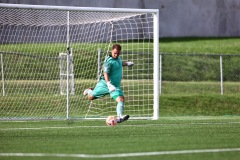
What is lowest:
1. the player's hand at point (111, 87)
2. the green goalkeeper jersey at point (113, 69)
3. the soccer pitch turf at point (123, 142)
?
the soccer pitch turf at point (123, 142)

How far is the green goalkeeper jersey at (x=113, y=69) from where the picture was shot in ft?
55.3

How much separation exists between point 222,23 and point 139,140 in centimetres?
2779

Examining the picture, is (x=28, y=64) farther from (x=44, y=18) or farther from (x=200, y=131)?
(x=200, y=131)

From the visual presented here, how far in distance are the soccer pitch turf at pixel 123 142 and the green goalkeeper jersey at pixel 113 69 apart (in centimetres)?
158

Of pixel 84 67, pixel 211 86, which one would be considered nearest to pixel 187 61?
pixel 211 86

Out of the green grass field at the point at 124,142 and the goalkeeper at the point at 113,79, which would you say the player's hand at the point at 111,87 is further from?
the green grass field at the point at 124,142

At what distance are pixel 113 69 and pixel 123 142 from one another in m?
5.32

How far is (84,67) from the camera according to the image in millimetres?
24484

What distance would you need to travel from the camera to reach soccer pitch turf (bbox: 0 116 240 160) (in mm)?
10117

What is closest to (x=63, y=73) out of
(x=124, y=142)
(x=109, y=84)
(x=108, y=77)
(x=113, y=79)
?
(x=113, y=79)

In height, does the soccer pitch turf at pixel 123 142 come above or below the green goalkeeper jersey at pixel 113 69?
below

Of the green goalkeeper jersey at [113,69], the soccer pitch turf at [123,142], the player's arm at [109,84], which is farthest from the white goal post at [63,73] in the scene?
the soccer pitch turf at [123,142]

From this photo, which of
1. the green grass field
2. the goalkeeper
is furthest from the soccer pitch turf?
the goalkeeper

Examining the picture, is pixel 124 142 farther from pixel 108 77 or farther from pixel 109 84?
pixel 108 77
